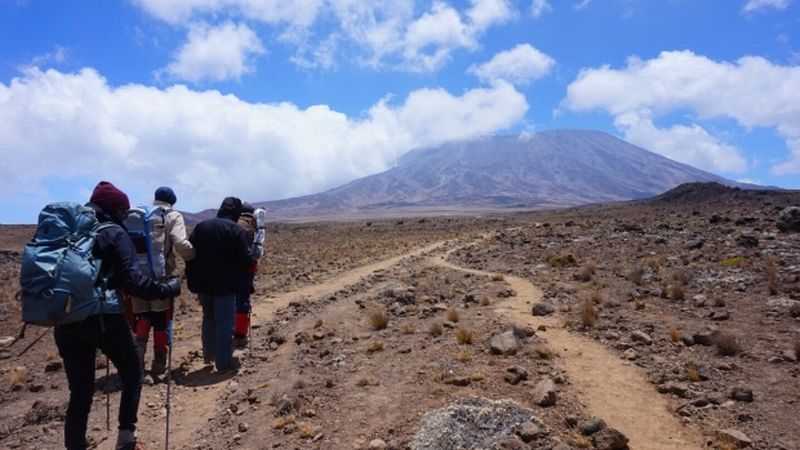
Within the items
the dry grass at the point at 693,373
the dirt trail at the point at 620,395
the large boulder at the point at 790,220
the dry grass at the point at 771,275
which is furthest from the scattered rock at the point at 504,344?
the large boulder at the point at 790,220

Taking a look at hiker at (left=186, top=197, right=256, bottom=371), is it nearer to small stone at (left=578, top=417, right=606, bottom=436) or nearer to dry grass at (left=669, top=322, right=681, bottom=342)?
small stone at (left=578, top=417, right=606, bottom=436)

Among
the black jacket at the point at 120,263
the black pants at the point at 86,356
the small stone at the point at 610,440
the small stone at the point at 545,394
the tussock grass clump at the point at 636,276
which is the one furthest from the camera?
the tussock grass clump at the point at 636,276

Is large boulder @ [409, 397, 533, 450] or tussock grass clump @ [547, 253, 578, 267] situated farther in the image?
tussock grass clump @ [547, 253, 578, 267]

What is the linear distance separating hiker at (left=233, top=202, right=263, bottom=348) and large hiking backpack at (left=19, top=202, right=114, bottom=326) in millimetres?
3516

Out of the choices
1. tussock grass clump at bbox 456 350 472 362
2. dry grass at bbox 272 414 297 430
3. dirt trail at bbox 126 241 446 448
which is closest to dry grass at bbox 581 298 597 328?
tussock grass clump at bbox 456 350 472 362

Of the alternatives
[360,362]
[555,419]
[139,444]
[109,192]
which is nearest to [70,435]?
[139,444]

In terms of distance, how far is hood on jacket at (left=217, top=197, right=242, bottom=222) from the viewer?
7445 millimetres

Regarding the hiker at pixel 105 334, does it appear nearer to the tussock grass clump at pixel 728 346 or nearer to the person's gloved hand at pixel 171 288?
the person's gloved hand at pixel 171 288

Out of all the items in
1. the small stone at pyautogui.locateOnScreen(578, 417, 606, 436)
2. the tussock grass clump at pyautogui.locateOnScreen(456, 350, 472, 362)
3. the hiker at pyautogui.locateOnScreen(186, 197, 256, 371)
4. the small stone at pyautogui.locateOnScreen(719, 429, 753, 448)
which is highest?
the hiker at pyautogui.locateOnScreen(186, 197, 256, 371)

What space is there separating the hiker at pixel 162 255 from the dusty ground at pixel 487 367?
0.64 meters

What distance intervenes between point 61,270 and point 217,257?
10.2 ft

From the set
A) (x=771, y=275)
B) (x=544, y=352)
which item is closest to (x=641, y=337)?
(x=544, y=352)

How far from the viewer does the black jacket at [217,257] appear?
6.93 meters

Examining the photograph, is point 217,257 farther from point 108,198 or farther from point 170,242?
point 108,198
